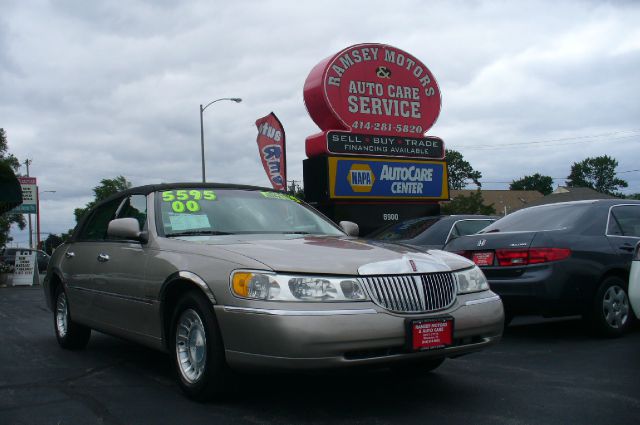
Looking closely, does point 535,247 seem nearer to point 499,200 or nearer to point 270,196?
point 270,196

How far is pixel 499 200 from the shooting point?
79.3 metres

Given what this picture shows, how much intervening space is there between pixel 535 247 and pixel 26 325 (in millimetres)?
6578

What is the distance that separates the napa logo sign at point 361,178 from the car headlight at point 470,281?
865 centimetres

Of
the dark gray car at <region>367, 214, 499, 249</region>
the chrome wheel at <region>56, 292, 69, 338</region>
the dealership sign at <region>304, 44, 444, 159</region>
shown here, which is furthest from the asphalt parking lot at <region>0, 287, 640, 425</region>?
the dealership sign at <region>304, 44, 444, 159</region>

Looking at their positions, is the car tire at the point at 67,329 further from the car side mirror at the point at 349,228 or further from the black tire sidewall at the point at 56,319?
the car side mirror at the point at 349,228

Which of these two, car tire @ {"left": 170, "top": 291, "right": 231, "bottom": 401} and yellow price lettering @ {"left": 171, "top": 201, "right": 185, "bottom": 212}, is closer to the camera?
car tire @ {"left": 170, "top": 291, "right": 231, "bottom": 401}

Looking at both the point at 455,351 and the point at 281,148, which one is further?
the point at 281,148

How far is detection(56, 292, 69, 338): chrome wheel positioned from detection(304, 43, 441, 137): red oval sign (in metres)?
7.53

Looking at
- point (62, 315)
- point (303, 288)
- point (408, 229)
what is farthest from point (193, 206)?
point (408, 229)

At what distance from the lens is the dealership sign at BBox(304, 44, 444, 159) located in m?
13.7

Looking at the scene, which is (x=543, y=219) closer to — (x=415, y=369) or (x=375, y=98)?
(x=415, y=369)

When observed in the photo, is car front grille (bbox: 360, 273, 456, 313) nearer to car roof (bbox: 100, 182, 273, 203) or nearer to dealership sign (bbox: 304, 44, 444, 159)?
car roof (bbox: 100, 182, 273, 203)

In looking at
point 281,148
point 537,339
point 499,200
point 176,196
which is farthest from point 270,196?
point 499,200

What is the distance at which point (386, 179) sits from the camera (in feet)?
45.5
